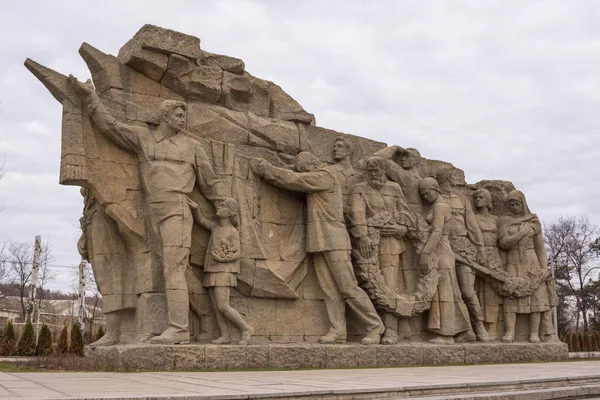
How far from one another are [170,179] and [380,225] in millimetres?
4173

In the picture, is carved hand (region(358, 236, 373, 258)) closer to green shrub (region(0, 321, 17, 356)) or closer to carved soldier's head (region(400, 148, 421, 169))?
carved soldier's head (region(400, 148, 421, 169))

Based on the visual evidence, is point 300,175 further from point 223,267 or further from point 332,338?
point 332,338

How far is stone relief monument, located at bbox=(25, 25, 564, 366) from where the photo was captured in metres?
9.98

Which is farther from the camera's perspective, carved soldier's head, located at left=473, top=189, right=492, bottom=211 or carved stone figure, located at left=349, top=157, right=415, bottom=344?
carved soldier's head, located at left=473, top=189, right=492, bottom=211

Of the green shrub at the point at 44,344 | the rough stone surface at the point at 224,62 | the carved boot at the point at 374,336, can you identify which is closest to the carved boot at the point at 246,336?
the carved boot at the point at 374,336

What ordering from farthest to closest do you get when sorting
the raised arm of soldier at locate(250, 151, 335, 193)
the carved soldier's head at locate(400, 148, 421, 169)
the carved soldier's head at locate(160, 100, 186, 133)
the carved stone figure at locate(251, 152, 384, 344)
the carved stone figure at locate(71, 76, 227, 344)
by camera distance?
the carved soldier's head at locate(400, 148, 421, 169), the carved stone figure at locate(251, 152, 384, 344), the raised arm of soldier at locate(250, 151, 335, 193), the carved soldier's head at locate(160, 100, 186, 133), the carved stone figure at locate(71, 76, 227, 344)

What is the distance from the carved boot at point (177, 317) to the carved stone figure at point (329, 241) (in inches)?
101

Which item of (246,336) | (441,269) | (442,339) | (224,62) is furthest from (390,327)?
(224,62)

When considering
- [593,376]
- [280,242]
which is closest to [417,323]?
[280,242]

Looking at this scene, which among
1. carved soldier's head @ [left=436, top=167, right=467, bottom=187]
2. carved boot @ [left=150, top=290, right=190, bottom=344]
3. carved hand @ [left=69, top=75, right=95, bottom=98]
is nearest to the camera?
carved boot @ [left=150, top=290, right=190, bottom=344]

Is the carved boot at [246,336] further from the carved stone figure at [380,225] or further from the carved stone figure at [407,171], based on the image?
the carved stone figure at [407,171]

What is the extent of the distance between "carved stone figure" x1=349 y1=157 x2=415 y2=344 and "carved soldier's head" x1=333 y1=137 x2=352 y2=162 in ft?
1.50

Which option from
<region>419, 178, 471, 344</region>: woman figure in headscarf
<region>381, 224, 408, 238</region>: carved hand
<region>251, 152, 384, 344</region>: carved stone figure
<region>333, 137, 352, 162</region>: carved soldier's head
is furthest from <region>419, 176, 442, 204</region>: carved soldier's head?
<region>251, 152, 384, 344</region>: carved stone figure

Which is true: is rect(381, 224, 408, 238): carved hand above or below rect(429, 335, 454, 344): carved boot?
above
